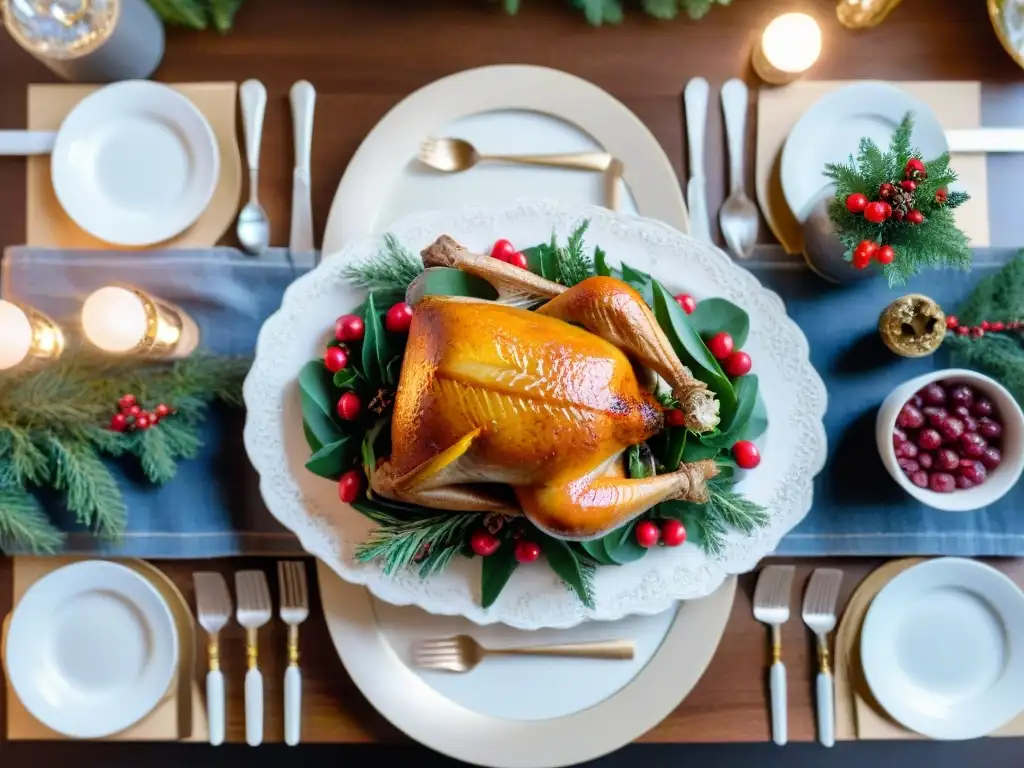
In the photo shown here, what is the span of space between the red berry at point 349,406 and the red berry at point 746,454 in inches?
18.2

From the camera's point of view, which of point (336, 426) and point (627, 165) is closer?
point (336, 426)

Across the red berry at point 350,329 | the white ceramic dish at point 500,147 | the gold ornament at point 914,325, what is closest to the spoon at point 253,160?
the white ceramic dish at point 500,147

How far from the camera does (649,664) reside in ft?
3.24

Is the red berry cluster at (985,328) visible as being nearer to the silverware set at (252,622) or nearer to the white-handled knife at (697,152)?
the white-handled knife at (697,152)

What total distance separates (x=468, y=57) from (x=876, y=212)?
623 millimetres

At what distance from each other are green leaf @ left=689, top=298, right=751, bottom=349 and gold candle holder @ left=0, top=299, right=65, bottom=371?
2.75ft

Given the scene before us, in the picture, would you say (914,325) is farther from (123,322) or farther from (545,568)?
(123,322)

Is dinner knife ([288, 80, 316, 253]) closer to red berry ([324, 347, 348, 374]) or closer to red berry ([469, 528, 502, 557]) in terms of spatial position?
red berry ([324, 347, 348, 374])

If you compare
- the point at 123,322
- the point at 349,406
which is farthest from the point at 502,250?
the point at 123,322

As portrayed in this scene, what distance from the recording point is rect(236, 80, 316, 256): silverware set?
41.0 inches

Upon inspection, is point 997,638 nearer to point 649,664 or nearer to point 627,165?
point 649,664

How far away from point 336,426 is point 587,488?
0.34m

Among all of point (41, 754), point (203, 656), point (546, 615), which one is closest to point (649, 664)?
point (546, 615)

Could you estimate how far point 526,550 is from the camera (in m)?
0.90
